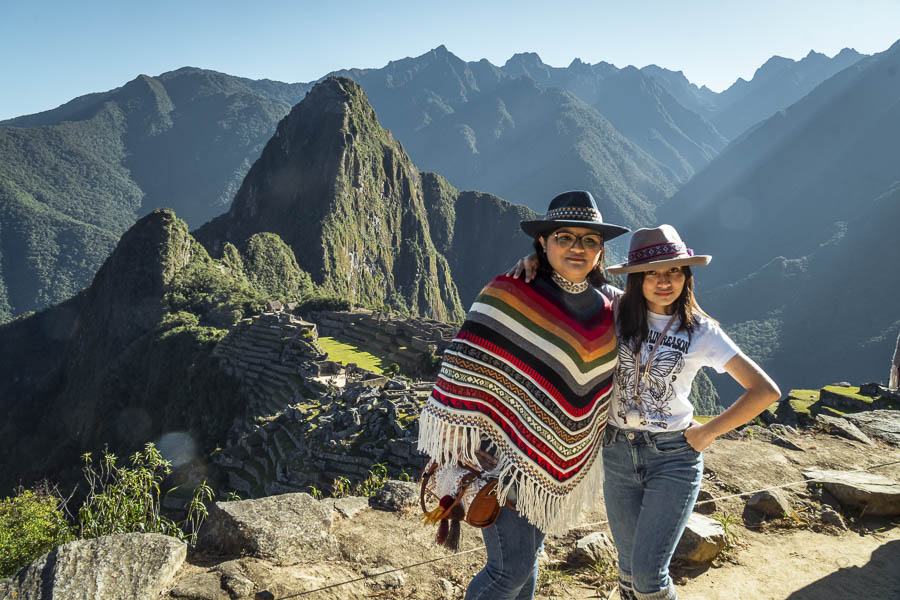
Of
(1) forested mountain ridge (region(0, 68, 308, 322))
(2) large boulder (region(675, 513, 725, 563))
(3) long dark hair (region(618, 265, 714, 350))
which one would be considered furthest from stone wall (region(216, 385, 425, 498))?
(1) forested mountain ridge (region(0, 68, 308, 322))

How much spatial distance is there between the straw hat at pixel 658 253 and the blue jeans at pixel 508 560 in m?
1.18

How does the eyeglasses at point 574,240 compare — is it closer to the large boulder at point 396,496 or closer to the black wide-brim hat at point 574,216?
the black wide-brim hat at point 574,216

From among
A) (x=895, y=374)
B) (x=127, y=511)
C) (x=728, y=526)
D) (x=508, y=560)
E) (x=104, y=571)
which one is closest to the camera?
(x=508, y=560)

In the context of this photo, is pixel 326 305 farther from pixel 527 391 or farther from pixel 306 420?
pixel 527 391

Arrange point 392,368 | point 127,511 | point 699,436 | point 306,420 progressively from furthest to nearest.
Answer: point 392,368 < point 306,420 < point 127,511 < point 699,436

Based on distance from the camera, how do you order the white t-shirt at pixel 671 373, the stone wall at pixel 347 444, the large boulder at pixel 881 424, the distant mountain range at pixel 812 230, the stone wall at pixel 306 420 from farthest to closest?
the distant mountain range at pixel 812 230 → the stone wall at pixel 306 420 → the stone wall at pixel 347 444 → the large boulder at pixel 881 424 → the white t-shirt at pixel 671 373

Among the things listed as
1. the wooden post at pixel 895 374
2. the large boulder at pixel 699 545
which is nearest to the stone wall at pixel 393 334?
the wooden post at pixel 895 374

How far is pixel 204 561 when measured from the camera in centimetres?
316

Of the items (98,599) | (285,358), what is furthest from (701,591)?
(285,358)

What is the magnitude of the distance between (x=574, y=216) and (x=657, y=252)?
0.49 metres

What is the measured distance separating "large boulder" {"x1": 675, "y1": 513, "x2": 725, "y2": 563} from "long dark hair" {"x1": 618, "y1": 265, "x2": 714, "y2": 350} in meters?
1.85

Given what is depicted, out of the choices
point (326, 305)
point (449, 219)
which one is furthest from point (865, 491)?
point (449, 219)

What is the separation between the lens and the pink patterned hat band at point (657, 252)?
96.5 inches

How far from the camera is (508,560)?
7.00ft
